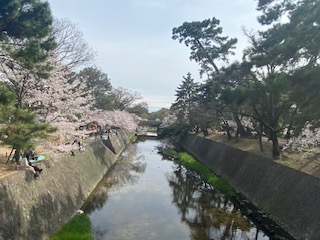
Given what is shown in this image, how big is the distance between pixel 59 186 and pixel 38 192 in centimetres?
314

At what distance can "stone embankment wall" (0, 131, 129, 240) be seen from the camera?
467 inches

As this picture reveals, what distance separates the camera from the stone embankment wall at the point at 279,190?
1490cm

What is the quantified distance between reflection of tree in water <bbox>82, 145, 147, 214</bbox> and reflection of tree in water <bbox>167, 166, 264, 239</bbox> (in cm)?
465

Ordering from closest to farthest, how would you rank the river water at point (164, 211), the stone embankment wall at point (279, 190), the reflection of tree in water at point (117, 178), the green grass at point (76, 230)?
the green grass at point (76, 230), the stone embankment wall at point (279, 190), the river water at point (164, 211), the reflection of tree in water at point (117, 178)

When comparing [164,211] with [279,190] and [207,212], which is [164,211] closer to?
[207,212]

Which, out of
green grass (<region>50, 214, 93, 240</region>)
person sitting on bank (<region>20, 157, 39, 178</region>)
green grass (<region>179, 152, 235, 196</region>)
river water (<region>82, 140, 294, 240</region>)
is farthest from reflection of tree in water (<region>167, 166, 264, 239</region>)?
person sitting on bank (<region>20, 157, 39, 178</region>)

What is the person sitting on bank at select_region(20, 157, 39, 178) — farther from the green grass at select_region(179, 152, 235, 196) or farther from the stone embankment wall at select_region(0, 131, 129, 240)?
the green grass at select_region(179, 152, 235, 196)

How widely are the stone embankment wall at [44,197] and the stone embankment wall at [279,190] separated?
38.1ft

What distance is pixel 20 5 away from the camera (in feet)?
40.5

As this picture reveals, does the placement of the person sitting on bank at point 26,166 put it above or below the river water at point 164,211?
above

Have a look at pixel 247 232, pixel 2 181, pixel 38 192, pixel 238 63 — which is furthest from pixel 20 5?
pixel 238 63

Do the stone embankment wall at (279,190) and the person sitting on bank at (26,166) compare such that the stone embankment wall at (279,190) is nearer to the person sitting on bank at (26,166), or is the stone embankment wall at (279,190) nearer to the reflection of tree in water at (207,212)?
the reflection of tree in water at (207,212)

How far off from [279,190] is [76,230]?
11.7 meters

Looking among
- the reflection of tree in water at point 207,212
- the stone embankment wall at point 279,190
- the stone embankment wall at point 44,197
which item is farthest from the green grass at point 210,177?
Answer: the stone embankment wall at point 44,197
